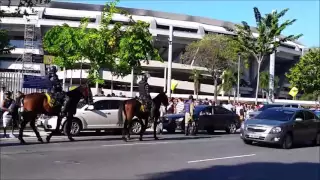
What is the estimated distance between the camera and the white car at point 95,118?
19.0 m

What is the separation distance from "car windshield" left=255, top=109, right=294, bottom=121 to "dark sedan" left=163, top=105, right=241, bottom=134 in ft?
15.8

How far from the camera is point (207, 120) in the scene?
76.6ft

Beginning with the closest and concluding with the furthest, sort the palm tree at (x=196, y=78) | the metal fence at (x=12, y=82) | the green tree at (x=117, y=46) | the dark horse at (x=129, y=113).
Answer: the dark horse at (x=129, y=113)
the metal fence at (x=12, y=82)
the green tree at (x=117, y=46)
the palm tree at (x=196, y=78)

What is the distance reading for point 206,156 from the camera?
546 inches

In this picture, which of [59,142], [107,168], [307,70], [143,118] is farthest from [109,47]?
[307,70]

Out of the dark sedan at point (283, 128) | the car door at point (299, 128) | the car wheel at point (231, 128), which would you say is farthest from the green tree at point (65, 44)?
the car door at point (299, 128)

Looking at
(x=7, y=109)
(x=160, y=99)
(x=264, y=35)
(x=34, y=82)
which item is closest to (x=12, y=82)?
(x=34, y=82)

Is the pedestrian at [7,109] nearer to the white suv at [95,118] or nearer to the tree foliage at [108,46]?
the white suv at [95,118]

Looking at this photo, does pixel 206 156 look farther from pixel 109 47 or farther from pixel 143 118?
pixel 109 47

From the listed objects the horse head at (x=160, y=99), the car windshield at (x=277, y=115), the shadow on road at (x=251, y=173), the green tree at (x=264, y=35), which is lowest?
the shadow on road at (x=251, y=173)

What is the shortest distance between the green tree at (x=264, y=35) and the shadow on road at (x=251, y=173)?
2215 centimetres

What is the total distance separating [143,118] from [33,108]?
4.43 metres

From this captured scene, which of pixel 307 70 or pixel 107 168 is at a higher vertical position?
pixel 307 70

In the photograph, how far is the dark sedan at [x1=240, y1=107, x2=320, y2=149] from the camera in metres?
16.9
